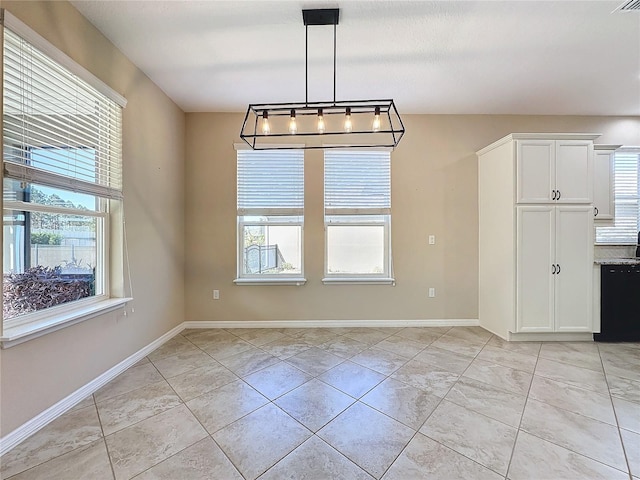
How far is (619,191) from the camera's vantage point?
3.67 meters

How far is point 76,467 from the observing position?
1417 millimetres

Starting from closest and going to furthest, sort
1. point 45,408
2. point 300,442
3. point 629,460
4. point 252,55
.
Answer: point 629,460, point 300,442, point 45,408, point 252,55

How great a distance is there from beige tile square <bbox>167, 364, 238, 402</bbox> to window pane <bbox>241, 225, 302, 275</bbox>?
1.44m

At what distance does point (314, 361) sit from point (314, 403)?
2.21 feet

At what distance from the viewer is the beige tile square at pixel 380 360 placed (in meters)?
2.49

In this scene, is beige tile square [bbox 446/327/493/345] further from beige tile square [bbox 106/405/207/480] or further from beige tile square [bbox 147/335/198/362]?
beige tile square [bbox 147/335/198/362]

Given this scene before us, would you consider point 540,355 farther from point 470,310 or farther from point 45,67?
point 45,67

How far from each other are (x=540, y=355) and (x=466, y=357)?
0.79m

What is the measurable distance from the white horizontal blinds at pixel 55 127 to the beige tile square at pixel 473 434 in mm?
2994

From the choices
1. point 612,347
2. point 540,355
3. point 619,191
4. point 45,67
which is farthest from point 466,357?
point 45,67

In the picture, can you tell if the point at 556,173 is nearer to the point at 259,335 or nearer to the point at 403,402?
the point at 403,402

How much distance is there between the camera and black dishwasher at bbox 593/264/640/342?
121 inches

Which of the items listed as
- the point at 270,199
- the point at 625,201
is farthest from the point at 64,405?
the point at 625,201

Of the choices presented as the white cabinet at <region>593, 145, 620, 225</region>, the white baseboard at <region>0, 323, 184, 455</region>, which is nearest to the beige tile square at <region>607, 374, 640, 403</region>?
the white cabinet at <region>593, 145, 620, 225</region>
